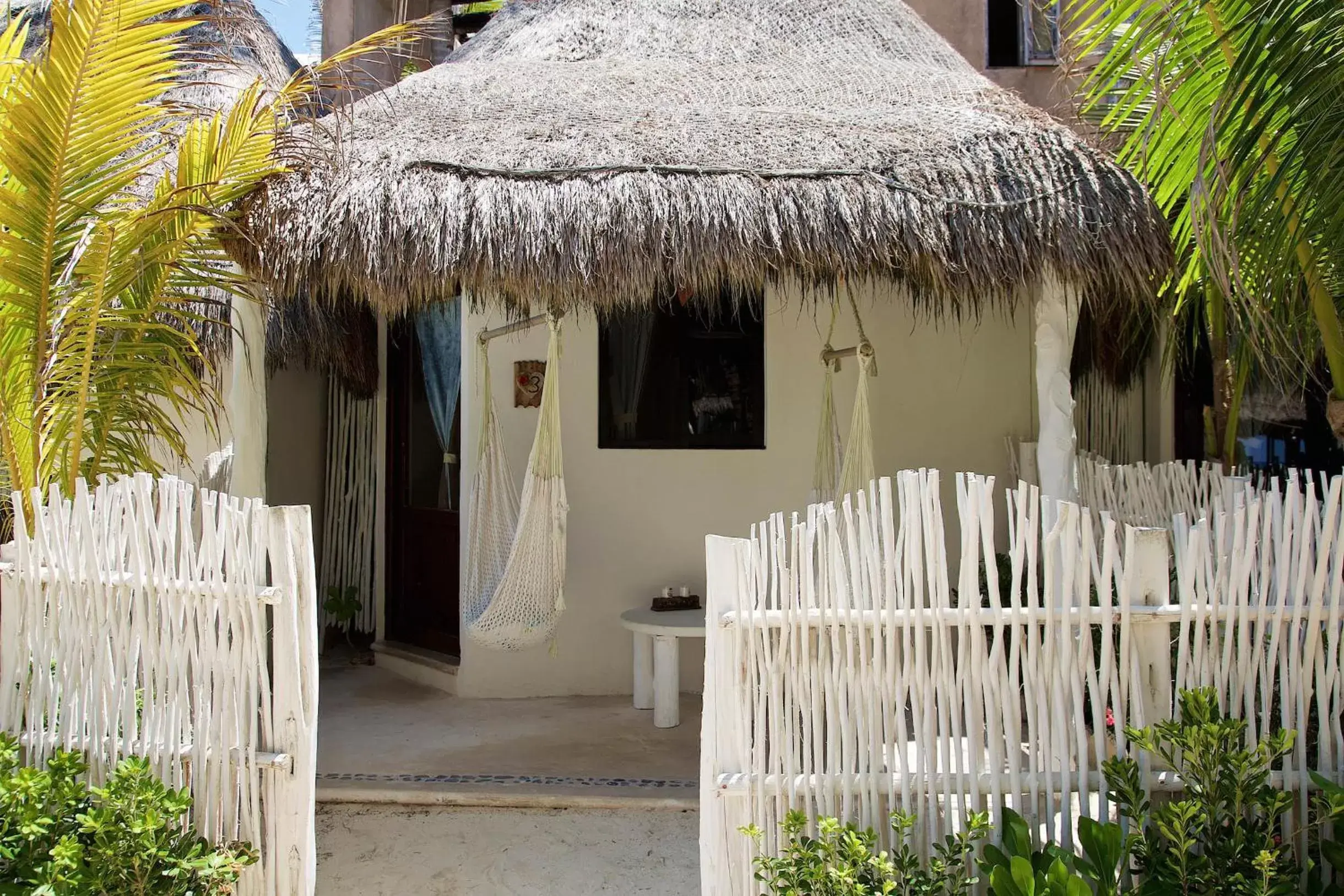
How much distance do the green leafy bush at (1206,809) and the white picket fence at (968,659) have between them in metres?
0.06

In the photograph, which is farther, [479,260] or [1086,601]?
[479,260]

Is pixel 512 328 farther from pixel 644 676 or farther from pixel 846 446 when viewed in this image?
pixel 644 676

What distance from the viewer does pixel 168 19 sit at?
190 inches

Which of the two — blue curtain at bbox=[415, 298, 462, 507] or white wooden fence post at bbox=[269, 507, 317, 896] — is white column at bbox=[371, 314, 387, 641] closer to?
blue curtain at bbox=[415, 298, 462, 507]

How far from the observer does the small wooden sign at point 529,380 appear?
4.41 m

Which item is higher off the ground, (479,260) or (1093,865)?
(479,260)

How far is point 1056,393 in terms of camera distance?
10.4ft

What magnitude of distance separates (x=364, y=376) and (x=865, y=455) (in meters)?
2.77

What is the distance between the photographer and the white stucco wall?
14.4 feet

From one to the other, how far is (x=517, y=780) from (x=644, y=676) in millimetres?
1016

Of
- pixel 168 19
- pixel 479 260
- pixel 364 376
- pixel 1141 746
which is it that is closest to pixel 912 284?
pixel 479 260

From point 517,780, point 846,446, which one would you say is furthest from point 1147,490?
point 517,780

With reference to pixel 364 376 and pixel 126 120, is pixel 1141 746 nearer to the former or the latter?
pixel 126 120

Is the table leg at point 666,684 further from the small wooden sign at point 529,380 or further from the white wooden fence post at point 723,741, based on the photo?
the white wooden fence post at point 723,741
